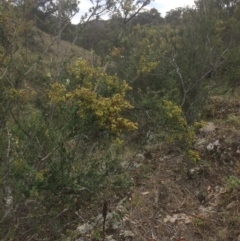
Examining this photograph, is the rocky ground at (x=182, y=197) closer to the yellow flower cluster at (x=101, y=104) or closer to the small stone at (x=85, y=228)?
the small stone at (x=85, y=228)

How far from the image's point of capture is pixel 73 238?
4.12 metres

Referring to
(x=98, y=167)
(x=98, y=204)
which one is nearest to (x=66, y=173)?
(x=98, y=167)

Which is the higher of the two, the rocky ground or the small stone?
the rocky ground

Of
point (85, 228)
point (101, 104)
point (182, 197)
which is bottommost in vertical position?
point (85, 228)

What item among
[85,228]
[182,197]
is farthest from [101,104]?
[182,197]

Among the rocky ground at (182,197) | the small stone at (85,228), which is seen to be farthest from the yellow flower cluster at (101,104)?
the small stone at (85,228)

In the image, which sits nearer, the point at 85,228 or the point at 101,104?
the point at 101,104

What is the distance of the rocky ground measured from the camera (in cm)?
402

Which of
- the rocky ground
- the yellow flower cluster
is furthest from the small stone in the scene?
the yellow flower cluster

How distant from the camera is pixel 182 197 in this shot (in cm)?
463

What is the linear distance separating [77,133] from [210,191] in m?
2.16

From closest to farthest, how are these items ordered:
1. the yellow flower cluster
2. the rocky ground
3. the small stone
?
the yellow flower cluster, the rocky ground, the small stone

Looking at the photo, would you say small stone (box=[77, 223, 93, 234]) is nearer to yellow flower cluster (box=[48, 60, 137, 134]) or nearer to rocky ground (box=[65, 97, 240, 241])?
rocky ground (box=[65, 97, 240, 241])

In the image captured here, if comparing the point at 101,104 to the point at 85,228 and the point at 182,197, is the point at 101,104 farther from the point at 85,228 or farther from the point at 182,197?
the point at 182,197
